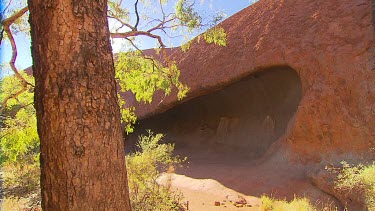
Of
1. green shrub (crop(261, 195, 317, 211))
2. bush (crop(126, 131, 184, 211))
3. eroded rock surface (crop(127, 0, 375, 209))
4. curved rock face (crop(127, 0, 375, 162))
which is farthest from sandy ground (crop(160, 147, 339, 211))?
curved rock face (crop(127, 0, 375, 162))

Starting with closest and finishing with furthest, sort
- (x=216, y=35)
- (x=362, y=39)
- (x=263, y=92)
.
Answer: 1. (x=216, y=35)
2. (x=362, y=39)
3. (x=263, y=92)

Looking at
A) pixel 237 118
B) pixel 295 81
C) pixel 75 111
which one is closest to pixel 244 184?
pixel 295 81

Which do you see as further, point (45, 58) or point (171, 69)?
point (171, 69)

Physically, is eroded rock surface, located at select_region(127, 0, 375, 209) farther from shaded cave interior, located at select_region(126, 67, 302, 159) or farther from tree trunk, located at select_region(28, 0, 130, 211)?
tree trunk, located at select_region(28, 0, 130, 211)

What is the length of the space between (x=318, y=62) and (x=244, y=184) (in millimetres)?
4134

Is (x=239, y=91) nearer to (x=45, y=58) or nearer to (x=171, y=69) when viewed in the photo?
(x=171, y=69)

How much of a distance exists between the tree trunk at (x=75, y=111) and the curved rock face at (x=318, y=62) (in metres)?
8.11

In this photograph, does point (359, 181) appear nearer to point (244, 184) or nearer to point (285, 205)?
point (285, 205)

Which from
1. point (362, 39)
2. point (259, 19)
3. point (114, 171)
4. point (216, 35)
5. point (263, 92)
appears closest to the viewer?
point (114, 171)

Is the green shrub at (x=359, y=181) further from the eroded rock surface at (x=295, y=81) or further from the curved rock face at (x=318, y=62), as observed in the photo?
the curved rock face at (x=318, y=62)

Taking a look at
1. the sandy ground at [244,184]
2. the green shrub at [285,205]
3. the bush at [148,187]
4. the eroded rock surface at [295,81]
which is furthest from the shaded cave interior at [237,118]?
the bush at [148,187]

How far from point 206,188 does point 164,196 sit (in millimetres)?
2926

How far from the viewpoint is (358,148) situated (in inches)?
334

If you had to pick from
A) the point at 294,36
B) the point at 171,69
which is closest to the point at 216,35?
the point at 171,69
